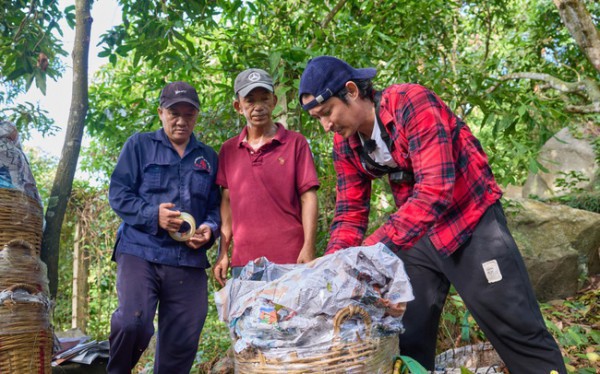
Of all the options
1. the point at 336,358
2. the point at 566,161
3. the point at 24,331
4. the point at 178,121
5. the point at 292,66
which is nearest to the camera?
the point at 336,358

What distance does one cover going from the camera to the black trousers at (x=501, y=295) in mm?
1972

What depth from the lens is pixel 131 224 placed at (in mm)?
2633

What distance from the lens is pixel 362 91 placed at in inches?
83.3

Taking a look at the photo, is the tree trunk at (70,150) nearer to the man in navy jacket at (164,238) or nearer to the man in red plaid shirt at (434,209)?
the man in navy jacket at (164,238)

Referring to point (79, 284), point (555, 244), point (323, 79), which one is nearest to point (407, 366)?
point (323, 79)

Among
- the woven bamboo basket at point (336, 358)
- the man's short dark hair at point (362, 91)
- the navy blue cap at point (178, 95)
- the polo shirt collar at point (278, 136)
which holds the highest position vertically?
the navy blue cap at point (178, 95)

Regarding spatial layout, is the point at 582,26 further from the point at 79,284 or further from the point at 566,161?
the point at 566,161

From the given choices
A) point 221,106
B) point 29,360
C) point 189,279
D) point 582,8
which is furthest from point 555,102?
point 29,360

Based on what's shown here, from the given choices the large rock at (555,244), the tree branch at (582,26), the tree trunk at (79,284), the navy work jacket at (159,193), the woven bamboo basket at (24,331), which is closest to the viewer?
the woven bamboo basket at (24,331)

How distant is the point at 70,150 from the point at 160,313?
3.35 feet

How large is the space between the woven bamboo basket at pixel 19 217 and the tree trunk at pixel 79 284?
4041 mm

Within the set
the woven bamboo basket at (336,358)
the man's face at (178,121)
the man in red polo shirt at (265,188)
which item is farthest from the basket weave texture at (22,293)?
the woven bamboo basket at (336,358)

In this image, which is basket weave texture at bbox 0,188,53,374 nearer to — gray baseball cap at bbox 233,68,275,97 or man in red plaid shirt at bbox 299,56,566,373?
gray baseball cap at bbox 233,68,275,97

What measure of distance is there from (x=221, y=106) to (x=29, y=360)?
82.3 inches
